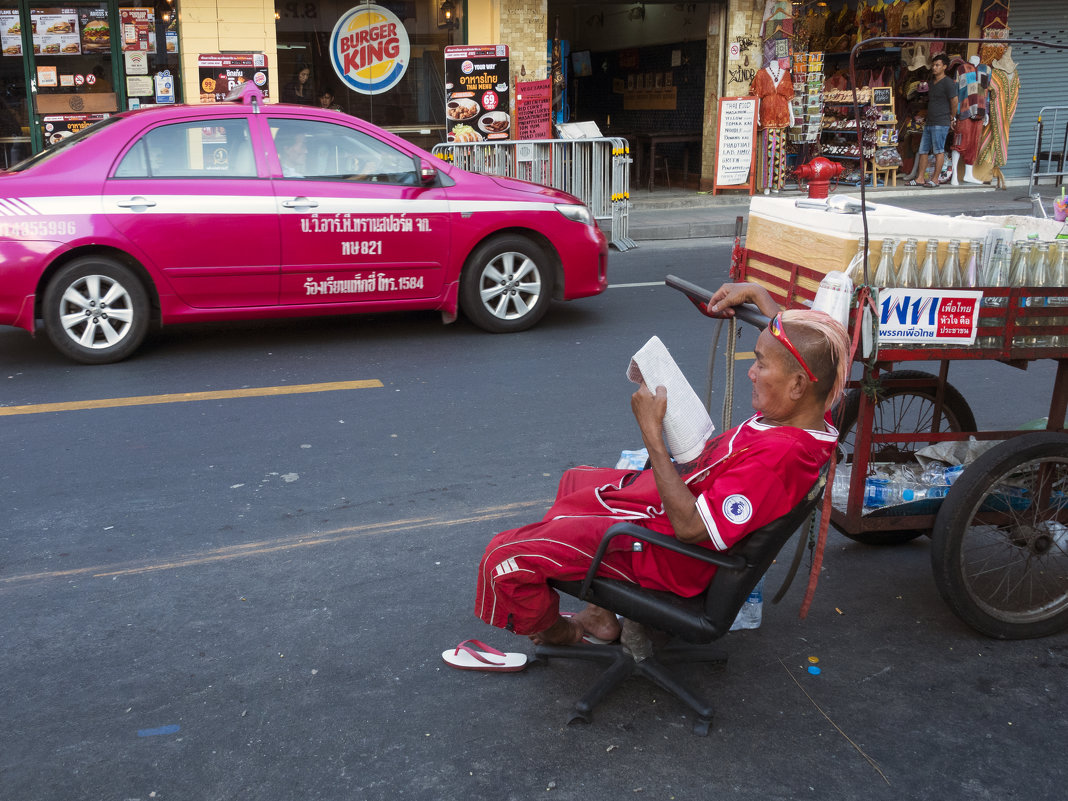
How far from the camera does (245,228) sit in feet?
22.7

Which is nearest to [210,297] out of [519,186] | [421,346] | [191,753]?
[421,346]

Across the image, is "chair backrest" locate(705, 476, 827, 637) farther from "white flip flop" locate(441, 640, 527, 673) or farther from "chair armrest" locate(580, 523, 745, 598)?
"white flip flop" locate(441, 640, 527, 673)

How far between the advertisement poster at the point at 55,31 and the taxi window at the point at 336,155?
710 centimetres

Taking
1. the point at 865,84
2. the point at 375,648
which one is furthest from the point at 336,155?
the point at 865,84

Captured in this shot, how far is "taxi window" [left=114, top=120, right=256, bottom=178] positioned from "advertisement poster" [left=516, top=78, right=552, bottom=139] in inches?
297

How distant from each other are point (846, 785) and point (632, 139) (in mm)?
16407

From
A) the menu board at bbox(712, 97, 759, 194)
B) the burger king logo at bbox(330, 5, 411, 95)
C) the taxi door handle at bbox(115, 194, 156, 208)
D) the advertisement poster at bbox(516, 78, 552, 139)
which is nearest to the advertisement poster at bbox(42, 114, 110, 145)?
the burger king logo at bbox(330, 5, 411, 95)

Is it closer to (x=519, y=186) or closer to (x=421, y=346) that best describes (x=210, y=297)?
(x=421, y=346)

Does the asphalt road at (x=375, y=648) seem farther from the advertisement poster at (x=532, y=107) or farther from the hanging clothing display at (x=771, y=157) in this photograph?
the hanging clothing display at (x=771, y=157)

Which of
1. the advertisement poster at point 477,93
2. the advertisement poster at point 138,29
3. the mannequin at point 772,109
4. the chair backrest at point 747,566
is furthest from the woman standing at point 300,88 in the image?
the chair backrest at point 747,566

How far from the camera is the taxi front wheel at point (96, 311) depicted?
6.67 m

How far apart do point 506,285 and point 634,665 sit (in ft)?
16.2

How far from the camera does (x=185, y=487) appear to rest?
470 cm

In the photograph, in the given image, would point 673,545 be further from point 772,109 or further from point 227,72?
point 772,109
